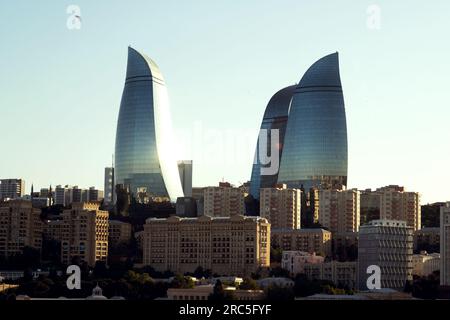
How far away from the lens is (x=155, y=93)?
8200cm

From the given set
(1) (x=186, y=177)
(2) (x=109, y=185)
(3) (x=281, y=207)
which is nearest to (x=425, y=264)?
(3) (x=281, y=207)

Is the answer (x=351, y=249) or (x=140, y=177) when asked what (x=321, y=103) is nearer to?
(x=140, y=177)

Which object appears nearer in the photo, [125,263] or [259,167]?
[125,263]

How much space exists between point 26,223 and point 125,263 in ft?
20.2

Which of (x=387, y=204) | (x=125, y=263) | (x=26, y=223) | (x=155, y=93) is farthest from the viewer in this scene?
(x=155, y=93)

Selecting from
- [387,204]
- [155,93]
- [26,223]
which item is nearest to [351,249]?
[387,204]

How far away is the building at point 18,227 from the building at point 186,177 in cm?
1316

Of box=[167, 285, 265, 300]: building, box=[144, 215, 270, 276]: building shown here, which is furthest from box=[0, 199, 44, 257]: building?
box=[167, 285, 265, 300]: building

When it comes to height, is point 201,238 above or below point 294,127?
below

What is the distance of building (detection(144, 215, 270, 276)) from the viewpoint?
62.6 metres

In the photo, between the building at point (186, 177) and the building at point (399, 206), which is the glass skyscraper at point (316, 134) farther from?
the building at point (399, 206)

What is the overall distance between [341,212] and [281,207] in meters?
2.80

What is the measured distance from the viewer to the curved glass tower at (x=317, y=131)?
274 feet

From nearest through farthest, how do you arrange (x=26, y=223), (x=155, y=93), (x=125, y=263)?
(x=125, y=263) < (x=26, y=223) < (x=155, y=93)
